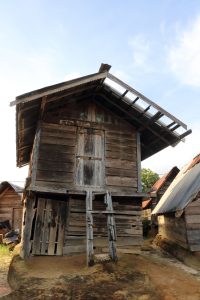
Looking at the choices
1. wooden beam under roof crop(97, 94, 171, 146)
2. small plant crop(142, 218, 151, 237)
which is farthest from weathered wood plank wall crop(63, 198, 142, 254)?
small plant crop(142, 218, 151, 237)

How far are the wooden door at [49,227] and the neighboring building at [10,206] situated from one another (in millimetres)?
12573

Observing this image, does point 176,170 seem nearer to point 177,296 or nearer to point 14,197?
point 14,197

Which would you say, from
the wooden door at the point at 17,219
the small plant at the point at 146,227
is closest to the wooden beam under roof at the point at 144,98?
the small plant at the point at 146,227

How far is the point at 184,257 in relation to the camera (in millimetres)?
13250

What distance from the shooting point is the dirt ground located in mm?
7770

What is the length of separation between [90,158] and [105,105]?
2.73 metres

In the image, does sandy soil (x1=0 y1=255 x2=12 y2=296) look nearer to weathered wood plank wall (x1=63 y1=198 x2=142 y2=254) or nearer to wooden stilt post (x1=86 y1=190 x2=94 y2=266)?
weathered wood plank wall (x1=63 y1=198 x2=142 y2=254)

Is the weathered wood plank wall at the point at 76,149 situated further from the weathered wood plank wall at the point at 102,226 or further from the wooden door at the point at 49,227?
the wooden door at the point at 49,227

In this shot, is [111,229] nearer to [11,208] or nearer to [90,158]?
[90,158]

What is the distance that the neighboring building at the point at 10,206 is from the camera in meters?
24.1

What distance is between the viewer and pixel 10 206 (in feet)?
80.4

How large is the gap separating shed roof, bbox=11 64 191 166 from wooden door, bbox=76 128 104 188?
157cm

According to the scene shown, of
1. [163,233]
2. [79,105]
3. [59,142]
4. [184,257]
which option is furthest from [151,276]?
[163,233]

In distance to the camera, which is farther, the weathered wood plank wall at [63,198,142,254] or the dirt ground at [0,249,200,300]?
the weathered wood plank wall at [63,198,142,254]
